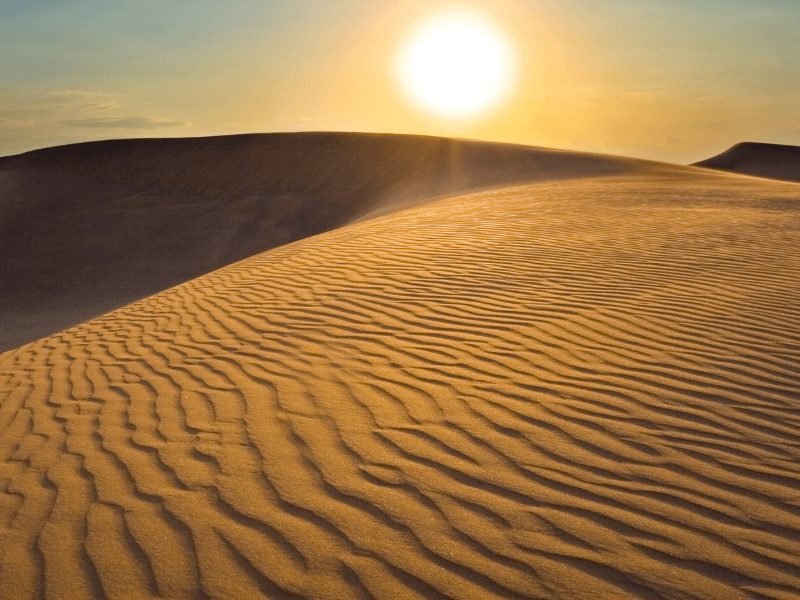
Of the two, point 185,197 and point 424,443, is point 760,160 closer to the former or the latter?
point 185,197

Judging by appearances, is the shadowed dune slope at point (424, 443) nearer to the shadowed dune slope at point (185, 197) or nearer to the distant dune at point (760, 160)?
the shadowed dune slope at point (185, 197)

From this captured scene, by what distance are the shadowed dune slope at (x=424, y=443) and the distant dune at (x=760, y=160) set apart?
173ft

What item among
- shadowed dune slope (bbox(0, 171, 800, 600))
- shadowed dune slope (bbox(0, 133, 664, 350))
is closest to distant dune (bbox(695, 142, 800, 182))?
shadowed dune slope (bbox(0, 133, 664, 350))

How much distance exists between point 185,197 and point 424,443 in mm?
31927

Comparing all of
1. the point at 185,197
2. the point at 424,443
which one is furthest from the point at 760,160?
the point at 424,443

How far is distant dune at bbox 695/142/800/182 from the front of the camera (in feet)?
180

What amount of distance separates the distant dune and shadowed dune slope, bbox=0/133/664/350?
28.9 m

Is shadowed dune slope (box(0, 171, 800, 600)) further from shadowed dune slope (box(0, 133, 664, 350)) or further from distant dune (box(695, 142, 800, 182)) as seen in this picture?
distant dune (box(695, 142, 800, 182))

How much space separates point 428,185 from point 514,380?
25.1 m

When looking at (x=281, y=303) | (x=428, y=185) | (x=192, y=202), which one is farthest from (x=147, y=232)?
(x=281, y=303)

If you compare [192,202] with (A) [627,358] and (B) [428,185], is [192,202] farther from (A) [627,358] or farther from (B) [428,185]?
(A) [627,358]

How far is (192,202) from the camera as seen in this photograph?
109 ft

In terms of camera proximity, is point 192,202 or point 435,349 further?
point 192,202

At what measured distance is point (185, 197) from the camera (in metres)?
34.0
